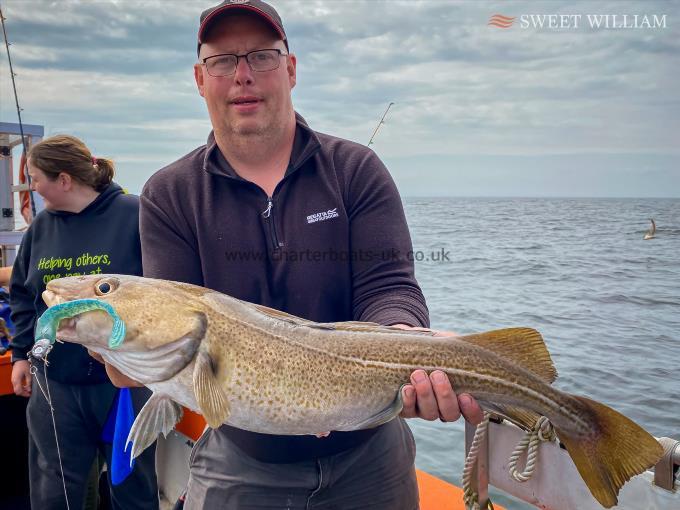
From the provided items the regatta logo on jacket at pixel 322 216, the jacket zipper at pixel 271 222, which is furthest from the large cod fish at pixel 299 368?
the regatta logo on jacket at pixel 322 216

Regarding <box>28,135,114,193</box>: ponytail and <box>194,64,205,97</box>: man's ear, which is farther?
<box>28,135,114,193</box>: ponytail

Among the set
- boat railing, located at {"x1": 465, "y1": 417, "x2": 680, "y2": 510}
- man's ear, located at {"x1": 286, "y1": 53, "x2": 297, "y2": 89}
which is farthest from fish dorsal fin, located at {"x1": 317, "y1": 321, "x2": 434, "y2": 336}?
man's ear, located at {"x1": 286, "y1": 53, "x2": 297, "y2": 89}

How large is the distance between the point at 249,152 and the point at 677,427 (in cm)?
728

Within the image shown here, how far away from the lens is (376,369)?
2.12 metres

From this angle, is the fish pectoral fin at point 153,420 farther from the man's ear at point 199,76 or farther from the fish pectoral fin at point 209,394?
the man's ear at point 199,76

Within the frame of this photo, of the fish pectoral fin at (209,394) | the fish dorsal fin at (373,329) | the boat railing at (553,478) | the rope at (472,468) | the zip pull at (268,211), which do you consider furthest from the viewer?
the rope at (472,468)

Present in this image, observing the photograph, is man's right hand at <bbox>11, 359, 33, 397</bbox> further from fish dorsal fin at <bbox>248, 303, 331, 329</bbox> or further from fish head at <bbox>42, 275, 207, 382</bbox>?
fish dorsal fin at <bbox>248, 303, 331, 329</bbox>

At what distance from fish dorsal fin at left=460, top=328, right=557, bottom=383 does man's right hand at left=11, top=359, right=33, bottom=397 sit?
341cm

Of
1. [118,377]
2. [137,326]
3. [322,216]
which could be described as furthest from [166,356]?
[322,216]

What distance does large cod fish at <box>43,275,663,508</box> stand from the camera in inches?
80.3

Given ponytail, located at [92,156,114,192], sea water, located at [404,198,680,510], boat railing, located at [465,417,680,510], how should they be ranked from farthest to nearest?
sea water, located at [404,198,680,510]
ponytail, located at [92,156,114,192]
boat railing, located at [465,417,680,510]

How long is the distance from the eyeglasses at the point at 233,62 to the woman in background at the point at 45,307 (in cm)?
188

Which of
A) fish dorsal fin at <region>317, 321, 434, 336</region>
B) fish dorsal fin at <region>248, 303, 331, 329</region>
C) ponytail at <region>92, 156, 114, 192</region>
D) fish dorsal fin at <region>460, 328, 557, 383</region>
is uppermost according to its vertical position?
ponytail at <region>92, 156, 114, 192</region>

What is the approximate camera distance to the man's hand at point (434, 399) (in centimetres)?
207
